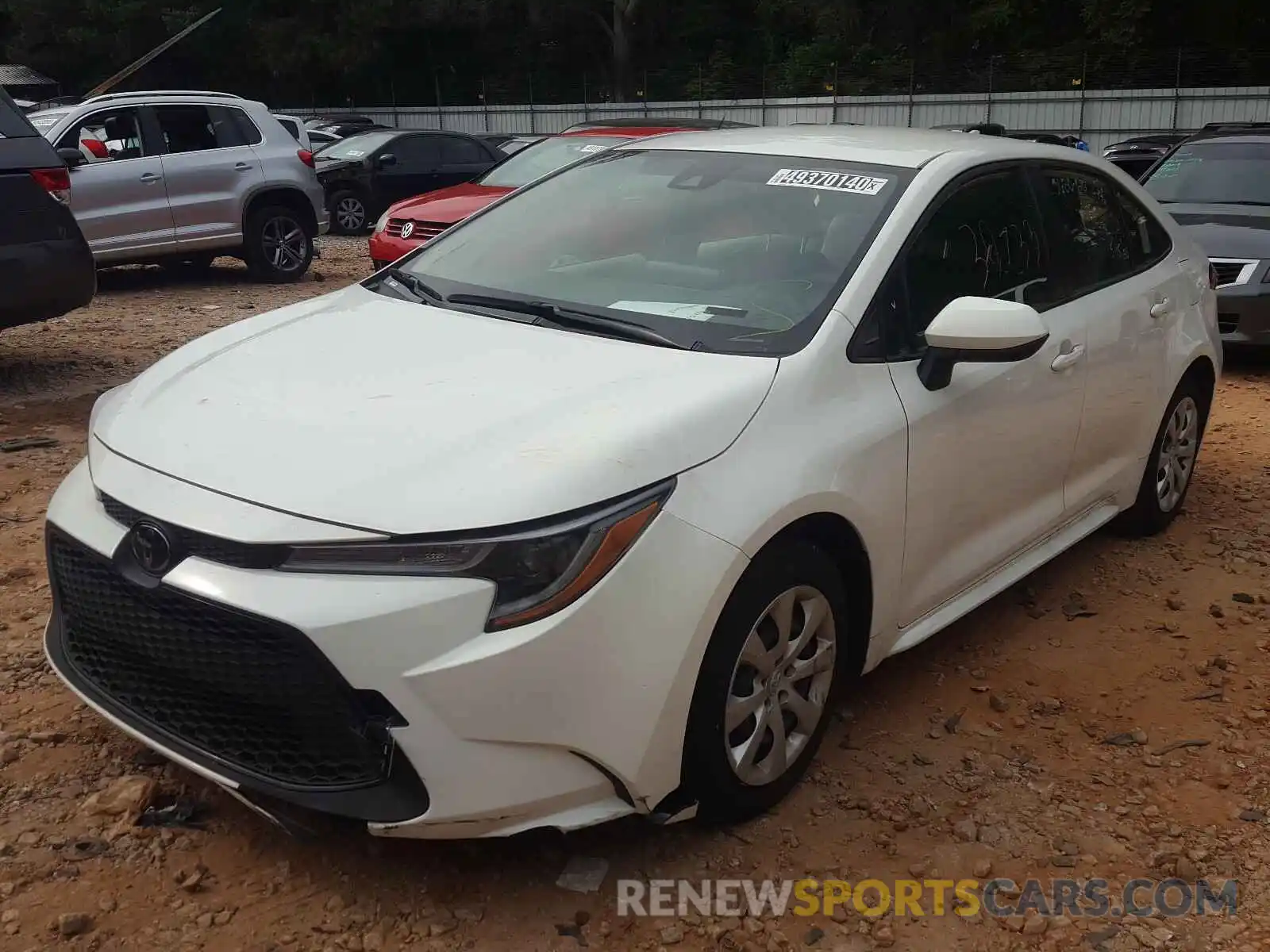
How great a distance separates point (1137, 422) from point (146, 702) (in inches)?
138

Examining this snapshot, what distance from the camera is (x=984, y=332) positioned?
322 cm

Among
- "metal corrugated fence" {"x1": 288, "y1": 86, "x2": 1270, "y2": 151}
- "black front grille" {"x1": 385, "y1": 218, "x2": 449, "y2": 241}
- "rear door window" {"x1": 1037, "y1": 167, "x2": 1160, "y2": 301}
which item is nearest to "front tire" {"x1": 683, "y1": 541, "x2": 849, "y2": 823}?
"rear door window" {"x1": 1037, "y1": 167, "x2": 1160, "y2": 301}

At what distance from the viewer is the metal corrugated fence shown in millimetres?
28781

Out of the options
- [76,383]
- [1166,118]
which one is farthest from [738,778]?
[1166,118]

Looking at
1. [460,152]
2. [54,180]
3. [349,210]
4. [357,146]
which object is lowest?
[349,210]

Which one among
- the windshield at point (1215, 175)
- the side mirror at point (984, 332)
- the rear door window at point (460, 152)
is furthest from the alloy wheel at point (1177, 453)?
the rear door window at point (460, 152)

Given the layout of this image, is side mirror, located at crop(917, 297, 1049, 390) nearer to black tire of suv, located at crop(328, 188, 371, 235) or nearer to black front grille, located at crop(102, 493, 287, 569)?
black front grille, located at crop(102, 493, 287, 569)

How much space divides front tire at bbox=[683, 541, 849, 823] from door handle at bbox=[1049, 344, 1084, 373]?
4.07ft

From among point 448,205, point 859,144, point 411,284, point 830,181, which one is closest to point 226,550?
point 411,284

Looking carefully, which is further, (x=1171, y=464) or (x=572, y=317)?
(x=1171, y=464)

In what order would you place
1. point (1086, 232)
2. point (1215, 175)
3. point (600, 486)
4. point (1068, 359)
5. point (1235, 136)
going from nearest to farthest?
point (600, 486)
point (1068, 359)
point (1086, 232)
point (1215, 175)
point (1235, 136)

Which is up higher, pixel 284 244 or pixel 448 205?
pixel 448 205

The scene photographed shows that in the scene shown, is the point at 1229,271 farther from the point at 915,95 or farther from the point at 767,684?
the point at 915,95

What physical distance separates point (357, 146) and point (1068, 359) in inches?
557
